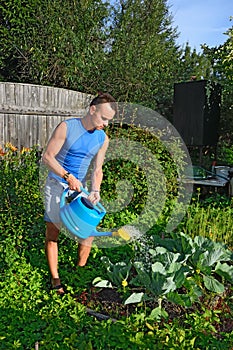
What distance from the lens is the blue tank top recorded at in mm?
2992

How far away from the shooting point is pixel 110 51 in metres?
9.95

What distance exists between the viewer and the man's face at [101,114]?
291 cm

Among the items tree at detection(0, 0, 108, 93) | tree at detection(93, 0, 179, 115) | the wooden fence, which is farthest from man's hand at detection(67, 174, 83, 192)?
tree at detection(0, 0, 108, 93)

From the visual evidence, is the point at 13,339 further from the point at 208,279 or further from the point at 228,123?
the point at 228,123

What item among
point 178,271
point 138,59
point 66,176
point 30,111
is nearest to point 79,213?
point 66,176

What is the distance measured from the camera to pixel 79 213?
298 centimetres

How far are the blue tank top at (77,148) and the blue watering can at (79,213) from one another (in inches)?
6.6

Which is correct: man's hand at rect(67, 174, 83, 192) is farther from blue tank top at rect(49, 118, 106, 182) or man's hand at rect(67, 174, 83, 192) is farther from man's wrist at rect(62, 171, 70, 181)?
blue tank top at rect(49, 118, 106, 182)

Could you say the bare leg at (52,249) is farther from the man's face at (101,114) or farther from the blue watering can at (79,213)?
the man's face at (101,114)

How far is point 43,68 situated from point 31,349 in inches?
294

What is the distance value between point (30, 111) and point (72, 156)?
4.36m

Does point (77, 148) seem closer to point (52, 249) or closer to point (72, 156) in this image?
point (72, 156)

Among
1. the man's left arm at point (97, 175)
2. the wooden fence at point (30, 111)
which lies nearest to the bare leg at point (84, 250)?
the man's left arm at point (97, 175)

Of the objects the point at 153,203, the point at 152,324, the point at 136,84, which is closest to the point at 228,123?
the point at 136,84
